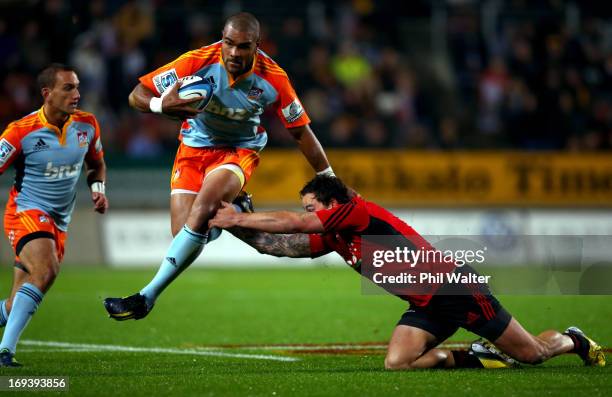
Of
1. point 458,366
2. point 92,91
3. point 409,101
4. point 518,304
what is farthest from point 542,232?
point 458,366

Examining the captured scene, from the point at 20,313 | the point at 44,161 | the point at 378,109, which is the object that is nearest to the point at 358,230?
the point at 20,313

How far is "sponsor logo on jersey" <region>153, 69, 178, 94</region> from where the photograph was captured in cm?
823

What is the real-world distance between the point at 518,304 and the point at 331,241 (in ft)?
21.1

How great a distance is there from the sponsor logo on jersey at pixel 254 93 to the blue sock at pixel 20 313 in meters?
2.37

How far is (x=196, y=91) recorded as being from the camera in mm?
7742

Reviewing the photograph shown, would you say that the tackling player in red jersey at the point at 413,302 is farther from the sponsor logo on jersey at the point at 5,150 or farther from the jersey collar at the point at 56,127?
the sponsor logo on jersey at the point at 5,150

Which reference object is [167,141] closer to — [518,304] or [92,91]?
[92,91]

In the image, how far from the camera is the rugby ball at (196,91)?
25.3 feet

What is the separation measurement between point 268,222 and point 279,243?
3.56 feet

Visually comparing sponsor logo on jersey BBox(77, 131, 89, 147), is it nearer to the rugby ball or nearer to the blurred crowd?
the rugby ball

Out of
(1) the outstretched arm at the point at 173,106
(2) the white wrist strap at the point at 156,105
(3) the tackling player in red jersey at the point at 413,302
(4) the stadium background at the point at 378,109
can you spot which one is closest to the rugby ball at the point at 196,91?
(1) the outstretched arm at the point at 173,106

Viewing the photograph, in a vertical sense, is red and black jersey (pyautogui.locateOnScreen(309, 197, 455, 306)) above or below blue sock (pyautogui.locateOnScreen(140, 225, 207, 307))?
above

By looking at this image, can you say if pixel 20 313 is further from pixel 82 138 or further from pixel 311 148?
pixel 311 148

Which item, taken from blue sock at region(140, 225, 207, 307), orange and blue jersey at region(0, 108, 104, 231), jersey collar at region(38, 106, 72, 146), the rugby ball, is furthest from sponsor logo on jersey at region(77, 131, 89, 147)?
the rugby ball
